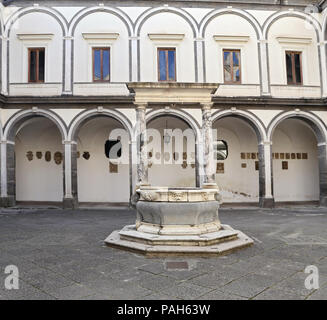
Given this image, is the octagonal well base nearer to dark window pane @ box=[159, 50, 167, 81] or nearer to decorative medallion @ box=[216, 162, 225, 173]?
dark window pane @ box=[159, 50, 167, 81]

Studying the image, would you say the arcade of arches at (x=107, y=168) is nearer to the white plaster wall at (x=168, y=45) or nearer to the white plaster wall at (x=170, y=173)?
the white plaster wall at (x=170, y=173)

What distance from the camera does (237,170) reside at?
560 inches

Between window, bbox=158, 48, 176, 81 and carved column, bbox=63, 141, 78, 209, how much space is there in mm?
4884

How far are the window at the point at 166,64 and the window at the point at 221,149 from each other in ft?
13.5

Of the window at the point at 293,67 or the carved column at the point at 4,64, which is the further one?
the window at the point at 293,67

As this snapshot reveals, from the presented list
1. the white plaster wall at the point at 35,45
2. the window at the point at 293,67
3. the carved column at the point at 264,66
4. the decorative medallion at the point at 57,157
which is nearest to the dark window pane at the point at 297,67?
the window at the point at 293,67

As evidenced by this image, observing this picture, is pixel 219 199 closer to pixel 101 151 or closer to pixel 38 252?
pixel 38 252

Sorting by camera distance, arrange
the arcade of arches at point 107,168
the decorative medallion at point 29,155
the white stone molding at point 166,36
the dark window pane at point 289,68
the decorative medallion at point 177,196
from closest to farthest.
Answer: the decorative medallion at point 177,196 → the white stone molding at point 166,36 → the dark window pane at point 289,68 → the arcade of arches at point 107,168 → the decorative medallion at point 29,155

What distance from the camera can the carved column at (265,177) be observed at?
11.8 metres

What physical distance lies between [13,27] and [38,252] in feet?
37.6

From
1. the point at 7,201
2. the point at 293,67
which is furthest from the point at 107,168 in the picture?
the point at 293,67

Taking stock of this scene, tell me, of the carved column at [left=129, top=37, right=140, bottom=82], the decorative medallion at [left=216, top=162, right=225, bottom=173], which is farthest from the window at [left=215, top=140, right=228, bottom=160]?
the carved column at [left=129, top=37, right=140, bottom=82]

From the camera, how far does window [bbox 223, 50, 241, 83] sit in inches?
492
